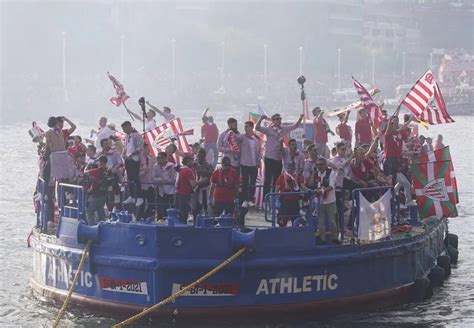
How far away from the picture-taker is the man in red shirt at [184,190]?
70.3ft

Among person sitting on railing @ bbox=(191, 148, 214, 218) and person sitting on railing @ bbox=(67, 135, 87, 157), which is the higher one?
person sitting on railing @ bbox=(67, 135, 87, 157)

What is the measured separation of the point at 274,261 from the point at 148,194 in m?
3.46

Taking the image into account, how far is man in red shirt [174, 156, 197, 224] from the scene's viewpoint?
70.3ft

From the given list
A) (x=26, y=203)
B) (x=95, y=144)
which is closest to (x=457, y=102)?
(x=26, y=203)

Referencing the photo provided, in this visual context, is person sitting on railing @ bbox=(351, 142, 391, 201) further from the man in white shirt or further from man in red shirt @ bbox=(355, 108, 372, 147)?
the man in white shirt

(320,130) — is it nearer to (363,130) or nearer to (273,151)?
(363,130)

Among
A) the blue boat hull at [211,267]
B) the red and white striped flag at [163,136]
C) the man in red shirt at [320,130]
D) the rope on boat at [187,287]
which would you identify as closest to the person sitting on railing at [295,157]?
the blue boat hull at [211,267]

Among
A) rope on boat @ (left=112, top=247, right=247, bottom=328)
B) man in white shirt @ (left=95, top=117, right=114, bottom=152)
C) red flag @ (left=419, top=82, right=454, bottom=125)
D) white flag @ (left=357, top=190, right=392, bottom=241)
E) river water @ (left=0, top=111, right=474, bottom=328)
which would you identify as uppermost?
red flag @ (left=419, top=82, right=454, bottom=125)

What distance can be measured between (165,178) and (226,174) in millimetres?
1557

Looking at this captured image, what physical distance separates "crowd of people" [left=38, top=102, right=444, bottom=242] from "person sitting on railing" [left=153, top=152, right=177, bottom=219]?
2 cm

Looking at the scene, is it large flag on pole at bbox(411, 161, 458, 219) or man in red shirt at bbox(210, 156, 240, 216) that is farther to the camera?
large flag on pole at bbox(411, 161, 458, 219)

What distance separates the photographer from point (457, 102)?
149m

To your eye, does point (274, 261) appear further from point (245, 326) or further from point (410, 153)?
point (410, 153)

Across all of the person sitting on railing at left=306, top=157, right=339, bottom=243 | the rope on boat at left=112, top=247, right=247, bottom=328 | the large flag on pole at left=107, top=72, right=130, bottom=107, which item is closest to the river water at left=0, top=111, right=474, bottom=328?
the rope on boat at left=112, top=247, right=247, bottom=328
